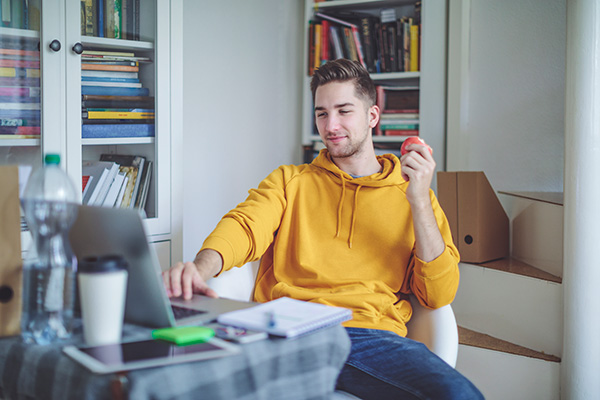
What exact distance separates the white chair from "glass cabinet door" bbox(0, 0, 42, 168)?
0.74m

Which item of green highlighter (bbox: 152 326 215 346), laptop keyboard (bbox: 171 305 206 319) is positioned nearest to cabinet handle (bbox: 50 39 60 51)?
laptop keyboard (bbox: 171 305 206 319)

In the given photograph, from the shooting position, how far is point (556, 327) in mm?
2238

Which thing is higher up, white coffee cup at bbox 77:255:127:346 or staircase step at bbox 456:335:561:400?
white coffee cup at bbox 77:255:127:346

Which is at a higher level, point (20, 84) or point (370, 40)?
point (370, 40)

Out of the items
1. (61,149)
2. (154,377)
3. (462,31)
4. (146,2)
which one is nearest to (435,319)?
(154,377)

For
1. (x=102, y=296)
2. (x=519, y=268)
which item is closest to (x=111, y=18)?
Result: (x=102, y=296)

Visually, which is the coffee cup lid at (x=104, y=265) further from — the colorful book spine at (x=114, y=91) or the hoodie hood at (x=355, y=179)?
the colorful book spine at (x=114, y=91)

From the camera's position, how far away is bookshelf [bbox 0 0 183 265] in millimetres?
1944

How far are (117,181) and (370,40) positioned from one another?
1549 mm

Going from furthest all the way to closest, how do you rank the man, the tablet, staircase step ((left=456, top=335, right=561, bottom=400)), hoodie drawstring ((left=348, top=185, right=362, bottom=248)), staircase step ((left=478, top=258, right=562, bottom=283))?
staircase step ((left=478, top=258, right=562, bottom=283)) → staircase step ((left=456, top=335, right=561, bottom=400)) → hoodie drawstring ((left=348, top=185, right=362, bottom=248)) → the man → the tablet

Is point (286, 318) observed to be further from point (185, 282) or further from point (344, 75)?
point (344, 75)

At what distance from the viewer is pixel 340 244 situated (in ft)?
6.02

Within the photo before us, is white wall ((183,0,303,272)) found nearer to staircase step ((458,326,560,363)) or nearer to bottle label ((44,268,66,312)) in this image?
staircase step ((458,326,560,363))

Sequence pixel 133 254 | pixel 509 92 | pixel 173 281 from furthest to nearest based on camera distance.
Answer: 1. pixel 509 92
2. pixel 173 281
3. pixel 133 254
